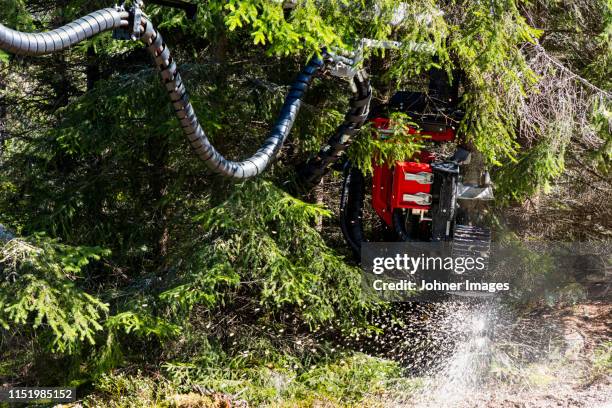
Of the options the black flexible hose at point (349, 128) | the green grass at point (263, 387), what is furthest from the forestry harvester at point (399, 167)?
the green grass at point (263, 387)

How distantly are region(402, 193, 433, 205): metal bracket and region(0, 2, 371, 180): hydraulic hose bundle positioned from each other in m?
0.83

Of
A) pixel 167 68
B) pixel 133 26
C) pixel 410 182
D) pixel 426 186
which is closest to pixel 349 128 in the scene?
pixel 410 182

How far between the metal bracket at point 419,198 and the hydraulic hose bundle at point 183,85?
32.8 inches

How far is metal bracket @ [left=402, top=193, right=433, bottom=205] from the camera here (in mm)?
7574

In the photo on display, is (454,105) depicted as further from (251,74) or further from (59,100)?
(59,100)

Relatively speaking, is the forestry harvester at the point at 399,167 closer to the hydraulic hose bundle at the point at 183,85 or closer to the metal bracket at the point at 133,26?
the hydraulic hose bundle at the point at 183,85

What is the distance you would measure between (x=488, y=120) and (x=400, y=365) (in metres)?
2.61

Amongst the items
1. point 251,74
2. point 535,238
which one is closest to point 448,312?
point 535,238

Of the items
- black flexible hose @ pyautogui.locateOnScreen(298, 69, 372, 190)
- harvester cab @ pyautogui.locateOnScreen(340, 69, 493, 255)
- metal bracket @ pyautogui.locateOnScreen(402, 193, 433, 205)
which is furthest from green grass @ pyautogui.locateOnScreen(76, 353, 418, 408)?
black flexible hose @ pyautogui.locateOnScreen(298, 69, 372, 190)

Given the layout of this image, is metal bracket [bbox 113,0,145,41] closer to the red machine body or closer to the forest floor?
the red machine body

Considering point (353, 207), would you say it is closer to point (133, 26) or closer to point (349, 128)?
point (349, 128)

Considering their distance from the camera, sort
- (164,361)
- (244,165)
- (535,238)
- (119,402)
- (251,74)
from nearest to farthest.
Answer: (244,165), (119,402), (164,361), (251,74), (535,238)

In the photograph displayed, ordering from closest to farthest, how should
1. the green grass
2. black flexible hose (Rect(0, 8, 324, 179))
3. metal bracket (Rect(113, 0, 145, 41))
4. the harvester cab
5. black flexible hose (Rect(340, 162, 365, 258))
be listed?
1. black flexible hose (Rect(0, 8, 324, 179))
2. metal bracket (Rect(113, 0, 145, 41))
3. the green grass
4. the harvester cab
5. black flexible hose (Rect(340, 162, 365, 258))

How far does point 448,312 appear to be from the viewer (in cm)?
855
